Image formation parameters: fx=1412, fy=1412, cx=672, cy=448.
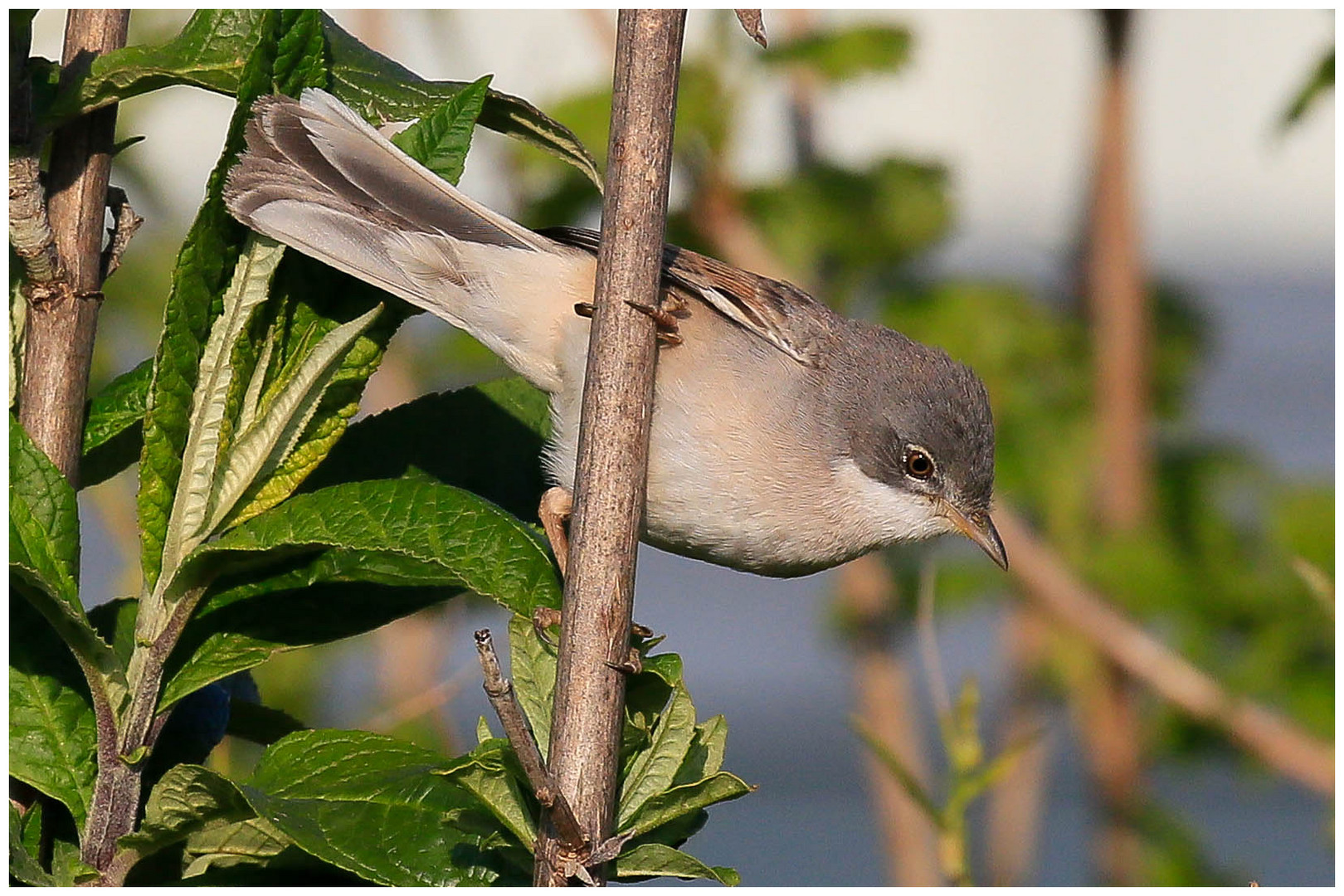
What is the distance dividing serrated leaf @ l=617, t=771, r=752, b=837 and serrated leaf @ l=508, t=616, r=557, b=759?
13 centimetres

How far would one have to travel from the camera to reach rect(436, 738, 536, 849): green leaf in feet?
4.48

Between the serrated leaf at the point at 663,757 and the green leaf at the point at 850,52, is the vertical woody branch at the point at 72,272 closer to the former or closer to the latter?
the serrated leaf at the point at 663,757

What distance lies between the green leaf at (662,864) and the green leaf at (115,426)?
763 mm

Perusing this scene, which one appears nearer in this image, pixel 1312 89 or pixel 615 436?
pixel 615 436

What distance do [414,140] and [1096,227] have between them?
3356mm

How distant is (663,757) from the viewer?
147 centimetres

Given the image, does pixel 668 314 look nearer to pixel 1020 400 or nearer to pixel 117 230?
pixel 117 230

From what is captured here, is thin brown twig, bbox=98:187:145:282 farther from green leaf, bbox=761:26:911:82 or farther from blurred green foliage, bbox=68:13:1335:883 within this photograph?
green leaf, bbox=761:26:911:82

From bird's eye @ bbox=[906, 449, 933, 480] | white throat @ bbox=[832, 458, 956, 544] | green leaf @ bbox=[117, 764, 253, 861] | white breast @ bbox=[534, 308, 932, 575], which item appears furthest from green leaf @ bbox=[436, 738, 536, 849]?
Result: bird's eye @ bbox=[906, 449, 933, 480]

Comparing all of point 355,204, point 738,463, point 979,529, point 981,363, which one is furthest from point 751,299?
point 981,363

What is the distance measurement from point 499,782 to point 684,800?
0.19 m

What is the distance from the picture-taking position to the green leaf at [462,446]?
1771mm

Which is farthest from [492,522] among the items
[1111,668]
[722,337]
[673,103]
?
[1111,668]

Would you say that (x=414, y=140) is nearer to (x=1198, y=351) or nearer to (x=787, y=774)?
(x=1198, y=351)
